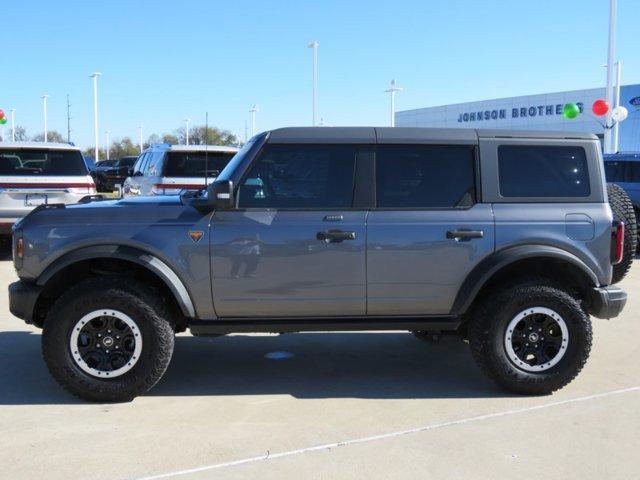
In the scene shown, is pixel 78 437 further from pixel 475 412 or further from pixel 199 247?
pixel 475 412

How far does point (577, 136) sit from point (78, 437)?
158 inches

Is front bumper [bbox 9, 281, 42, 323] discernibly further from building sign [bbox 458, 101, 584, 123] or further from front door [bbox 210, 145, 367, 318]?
building sign [bbox 458, 101, 584, 123]

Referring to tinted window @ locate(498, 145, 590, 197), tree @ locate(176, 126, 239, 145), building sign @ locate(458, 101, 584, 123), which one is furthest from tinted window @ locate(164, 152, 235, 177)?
building sign @ locate(458, 101, 584, 123)

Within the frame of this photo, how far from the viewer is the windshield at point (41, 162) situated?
1066 centimetres

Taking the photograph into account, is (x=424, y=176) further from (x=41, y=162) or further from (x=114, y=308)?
(x=41, y=162)

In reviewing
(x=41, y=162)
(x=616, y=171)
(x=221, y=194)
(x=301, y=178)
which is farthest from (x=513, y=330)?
(x=616, y=171)

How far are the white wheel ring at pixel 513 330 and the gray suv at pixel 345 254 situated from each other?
15mm

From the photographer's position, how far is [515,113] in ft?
161

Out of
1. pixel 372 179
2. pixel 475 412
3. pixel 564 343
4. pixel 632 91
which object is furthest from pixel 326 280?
pixel 632 91

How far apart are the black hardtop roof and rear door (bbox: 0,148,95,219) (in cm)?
696

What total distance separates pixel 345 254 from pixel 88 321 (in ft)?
6.02

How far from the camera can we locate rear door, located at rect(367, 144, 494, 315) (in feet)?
15.5

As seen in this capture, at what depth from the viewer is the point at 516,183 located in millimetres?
4906

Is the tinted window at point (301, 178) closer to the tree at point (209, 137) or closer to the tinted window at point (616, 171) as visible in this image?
the tree at point (209, 137)
